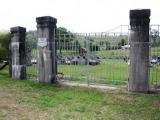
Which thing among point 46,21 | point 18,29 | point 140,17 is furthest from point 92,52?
point 18,29

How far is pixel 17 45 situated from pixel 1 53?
9.29 feet

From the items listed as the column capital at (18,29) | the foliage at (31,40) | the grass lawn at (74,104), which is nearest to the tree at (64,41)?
the foliage at (31,40)

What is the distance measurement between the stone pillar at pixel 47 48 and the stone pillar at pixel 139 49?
11.7ft

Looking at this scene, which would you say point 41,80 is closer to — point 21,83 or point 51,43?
point 21,83

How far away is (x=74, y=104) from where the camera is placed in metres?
8.48

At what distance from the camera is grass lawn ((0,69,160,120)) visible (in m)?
7.29

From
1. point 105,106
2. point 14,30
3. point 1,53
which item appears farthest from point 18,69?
point 105,106

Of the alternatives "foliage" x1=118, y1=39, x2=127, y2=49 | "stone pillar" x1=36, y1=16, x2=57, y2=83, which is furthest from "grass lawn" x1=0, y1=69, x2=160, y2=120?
"foliage" x1=118, y1=39, x2=127, y2=49

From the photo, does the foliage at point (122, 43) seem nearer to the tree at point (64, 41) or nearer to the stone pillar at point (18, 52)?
the tree at point (64, 41)

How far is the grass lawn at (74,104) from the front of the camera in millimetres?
7291

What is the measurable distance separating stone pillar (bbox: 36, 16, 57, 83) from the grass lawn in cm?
125

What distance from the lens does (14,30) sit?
1401cm

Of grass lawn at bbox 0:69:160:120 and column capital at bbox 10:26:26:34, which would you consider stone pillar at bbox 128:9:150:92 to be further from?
column capital at bbox 10:26:26:34

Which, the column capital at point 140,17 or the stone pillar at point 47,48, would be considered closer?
the column capital at point 140,17
